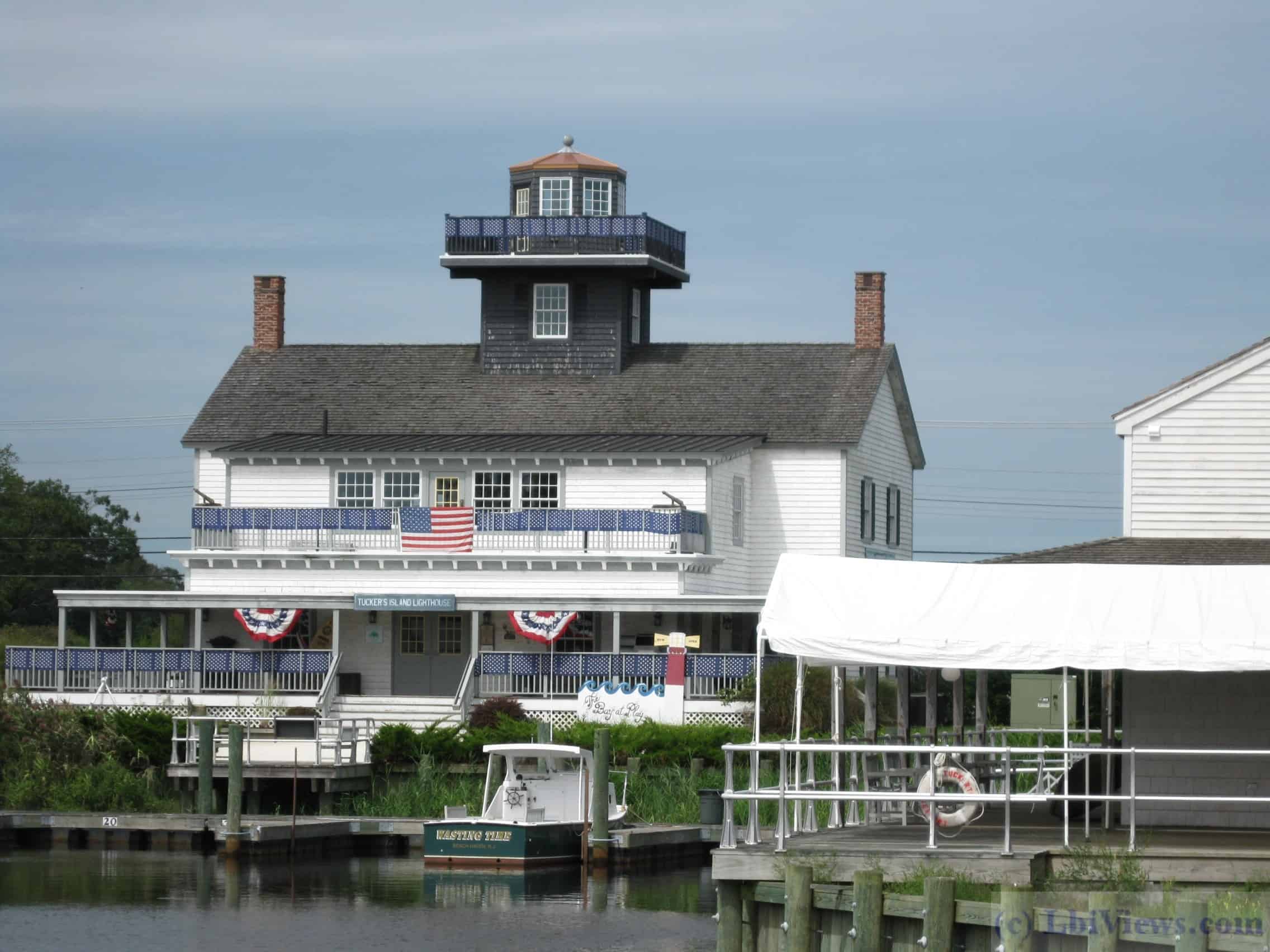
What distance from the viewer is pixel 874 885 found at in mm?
18812

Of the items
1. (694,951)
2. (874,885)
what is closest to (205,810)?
(694,951)

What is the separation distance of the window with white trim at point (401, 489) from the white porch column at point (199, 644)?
4.97 m

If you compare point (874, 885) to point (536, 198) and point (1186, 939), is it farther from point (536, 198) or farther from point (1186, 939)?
point (536, 198)

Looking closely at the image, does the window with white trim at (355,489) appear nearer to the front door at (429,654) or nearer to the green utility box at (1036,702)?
the front door at (429,654)

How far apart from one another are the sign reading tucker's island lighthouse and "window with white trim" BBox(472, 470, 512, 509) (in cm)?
677

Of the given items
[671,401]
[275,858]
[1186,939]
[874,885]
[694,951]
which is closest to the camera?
[1186,939]

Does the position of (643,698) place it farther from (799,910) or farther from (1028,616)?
(799,910)

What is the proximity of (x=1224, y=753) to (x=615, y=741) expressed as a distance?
892 inches

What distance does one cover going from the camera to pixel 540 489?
164 ft

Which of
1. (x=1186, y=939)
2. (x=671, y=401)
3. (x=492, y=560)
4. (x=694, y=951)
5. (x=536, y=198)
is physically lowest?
(x=694, y=951)

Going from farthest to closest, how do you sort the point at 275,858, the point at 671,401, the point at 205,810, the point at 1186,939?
the point at 671,401
the point at 205,810
the point at 275,858
the point at 1186,939

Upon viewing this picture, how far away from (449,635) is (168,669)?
6.73 m

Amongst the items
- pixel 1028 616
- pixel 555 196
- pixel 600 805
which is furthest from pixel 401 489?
pixel 1028 616

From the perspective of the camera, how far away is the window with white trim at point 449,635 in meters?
50.2
